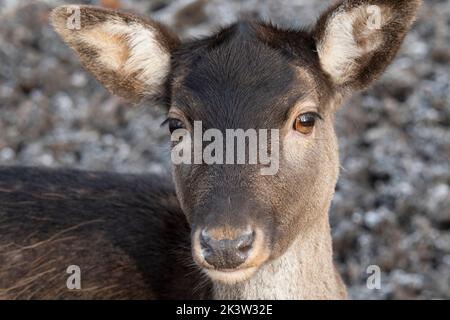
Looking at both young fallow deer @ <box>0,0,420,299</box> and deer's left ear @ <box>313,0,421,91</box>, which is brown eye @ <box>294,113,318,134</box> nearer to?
young fallow deer @ <box>0,0,420,299</box>

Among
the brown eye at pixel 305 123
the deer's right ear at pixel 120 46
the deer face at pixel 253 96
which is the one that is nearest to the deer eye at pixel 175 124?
the deer face at pixel 253 96

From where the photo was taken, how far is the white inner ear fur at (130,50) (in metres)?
5.06

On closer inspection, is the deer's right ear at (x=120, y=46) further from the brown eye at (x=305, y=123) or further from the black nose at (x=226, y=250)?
the black nose at (x=226, y=250)

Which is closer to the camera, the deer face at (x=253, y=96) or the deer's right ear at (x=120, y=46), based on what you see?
the deer face at (x=253, y=96)

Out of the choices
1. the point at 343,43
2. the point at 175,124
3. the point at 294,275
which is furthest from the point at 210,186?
the point at 343,43

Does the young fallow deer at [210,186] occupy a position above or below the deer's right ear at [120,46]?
below

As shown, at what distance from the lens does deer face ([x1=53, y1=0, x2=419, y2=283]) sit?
427 centimetres


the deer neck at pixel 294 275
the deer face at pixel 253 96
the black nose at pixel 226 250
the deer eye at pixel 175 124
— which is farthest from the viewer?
the deer neck at pixel 294 275

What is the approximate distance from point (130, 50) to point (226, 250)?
163cm

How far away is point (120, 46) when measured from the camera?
5191 mm

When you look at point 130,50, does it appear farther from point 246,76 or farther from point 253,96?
point 253,96

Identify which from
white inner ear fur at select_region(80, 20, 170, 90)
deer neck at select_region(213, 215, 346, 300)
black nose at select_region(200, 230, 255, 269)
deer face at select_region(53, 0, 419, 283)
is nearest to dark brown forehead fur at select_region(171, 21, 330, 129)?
deer face at select_region(53, 0, 419, 283)

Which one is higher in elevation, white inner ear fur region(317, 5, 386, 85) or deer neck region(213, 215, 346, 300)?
white inner ear fur region(317, 5, 386, 85)
